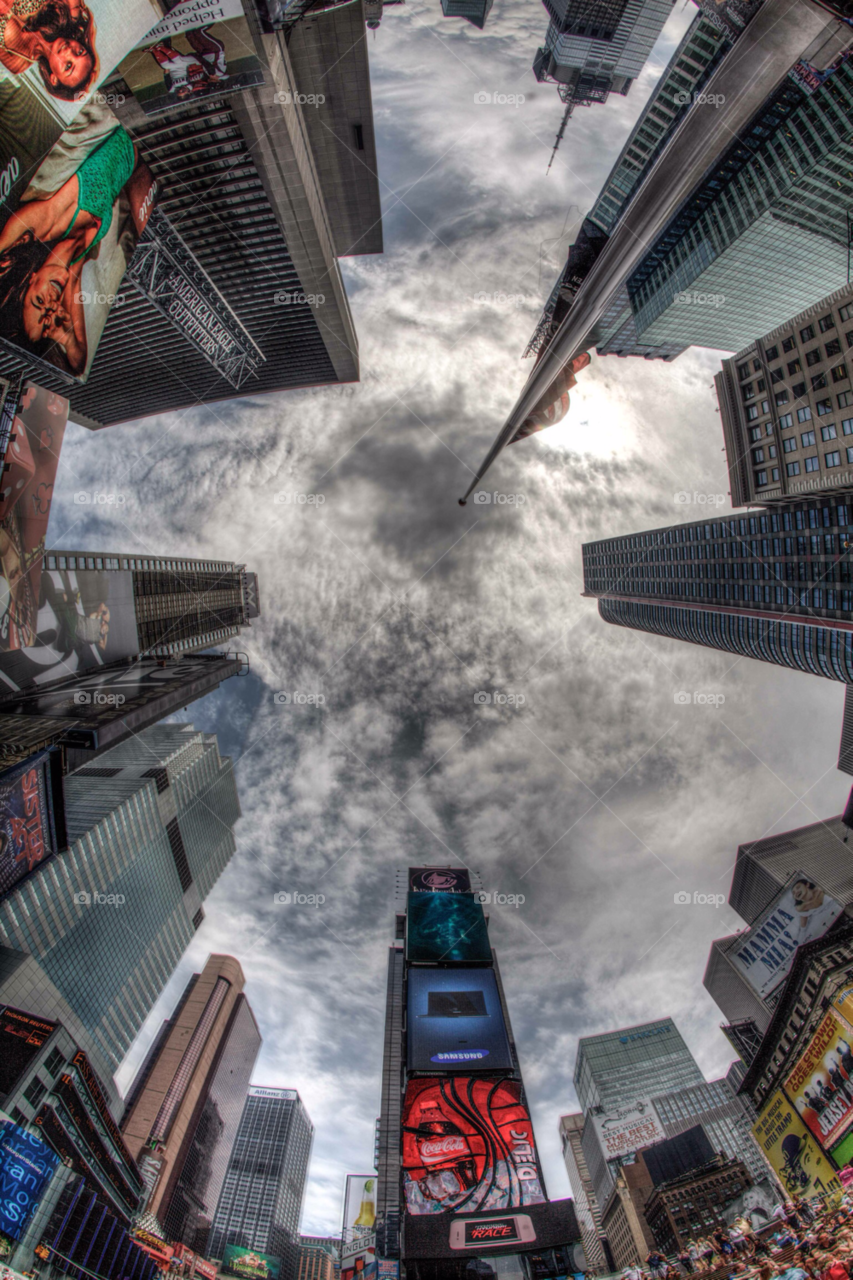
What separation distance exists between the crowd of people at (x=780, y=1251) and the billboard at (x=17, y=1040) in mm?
50269

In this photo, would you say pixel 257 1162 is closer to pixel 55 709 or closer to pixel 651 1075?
pixel 651 1075

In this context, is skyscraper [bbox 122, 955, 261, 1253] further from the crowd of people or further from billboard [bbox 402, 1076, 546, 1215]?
the crowd of people

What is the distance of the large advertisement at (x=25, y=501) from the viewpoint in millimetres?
31703

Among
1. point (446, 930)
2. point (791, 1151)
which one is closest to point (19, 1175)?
point (446, 930)

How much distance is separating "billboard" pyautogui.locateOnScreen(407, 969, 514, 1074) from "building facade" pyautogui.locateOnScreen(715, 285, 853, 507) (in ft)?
189

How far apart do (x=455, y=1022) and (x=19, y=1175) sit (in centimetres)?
3182

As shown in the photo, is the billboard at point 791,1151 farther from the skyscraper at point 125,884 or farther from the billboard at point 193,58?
the billboard at point 193,58

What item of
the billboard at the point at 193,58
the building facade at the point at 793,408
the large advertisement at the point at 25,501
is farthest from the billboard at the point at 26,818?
the building facade at the point at 793,408

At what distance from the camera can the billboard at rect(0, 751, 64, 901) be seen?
1296 inches

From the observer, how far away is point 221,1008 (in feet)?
517

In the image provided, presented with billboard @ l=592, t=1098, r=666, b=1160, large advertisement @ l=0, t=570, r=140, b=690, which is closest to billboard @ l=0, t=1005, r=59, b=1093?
large advertisement @ l=0, t=570, r=140, b=690

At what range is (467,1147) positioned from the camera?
123 feet

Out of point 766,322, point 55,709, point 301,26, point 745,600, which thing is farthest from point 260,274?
point 766,322

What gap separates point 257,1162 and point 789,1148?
186 meters
